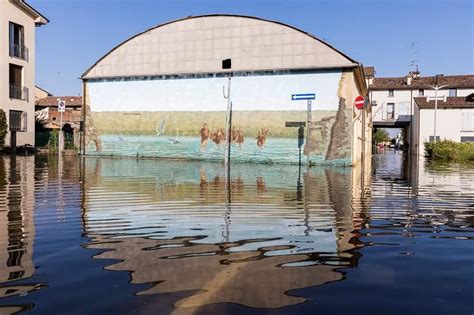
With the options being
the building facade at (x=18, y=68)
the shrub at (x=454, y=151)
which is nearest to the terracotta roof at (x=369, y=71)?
the shrub at (x=454, y=151)

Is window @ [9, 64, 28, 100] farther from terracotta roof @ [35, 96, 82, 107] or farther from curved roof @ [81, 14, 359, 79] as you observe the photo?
terracotta roof @ [35, 96, 82, 107]

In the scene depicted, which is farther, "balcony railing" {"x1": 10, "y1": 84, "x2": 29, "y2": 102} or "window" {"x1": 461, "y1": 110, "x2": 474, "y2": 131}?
"window" {"x1": 461, "y1": 110, "x2": 474, "y2": 131}

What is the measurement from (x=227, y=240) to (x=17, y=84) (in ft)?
117

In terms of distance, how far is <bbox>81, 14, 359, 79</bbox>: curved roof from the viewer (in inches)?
1040

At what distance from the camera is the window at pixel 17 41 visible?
35969mm

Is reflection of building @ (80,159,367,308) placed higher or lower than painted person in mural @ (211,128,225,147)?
lower

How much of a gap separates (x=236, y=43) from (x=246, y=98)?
11.0 ft

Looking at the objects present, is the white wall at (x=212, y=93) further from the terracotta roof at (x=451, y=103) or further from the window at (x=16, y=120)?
the terracotta roof at (x=451, y=103)

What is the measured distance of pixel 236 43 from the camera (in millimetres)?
28141

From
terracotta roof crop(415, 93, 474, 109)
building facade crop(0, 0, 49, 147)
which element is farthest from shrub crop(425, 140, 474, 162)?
building facade crop(0, 0, 49, 147)

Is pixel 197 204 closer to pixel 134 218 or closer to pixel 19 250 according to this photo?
pixel 134 218

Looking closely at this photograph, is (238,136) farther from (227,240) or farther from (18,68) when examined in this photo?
(227,240)

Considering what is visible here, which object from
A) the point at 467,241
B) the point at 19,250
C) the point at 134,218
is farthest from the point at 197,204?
the point at 467,241

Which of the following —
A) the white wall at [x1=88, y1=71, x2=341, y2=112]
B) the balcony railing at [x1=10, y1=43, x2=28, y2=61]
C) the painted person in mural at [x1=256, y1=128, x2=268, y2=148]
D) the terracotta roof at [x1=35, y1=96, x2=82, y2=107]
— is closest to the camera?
the white wall at [x1=88, y1=71, x2=341, y2=112]
